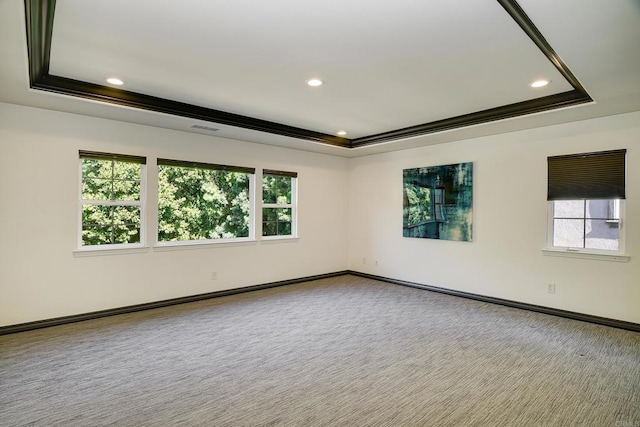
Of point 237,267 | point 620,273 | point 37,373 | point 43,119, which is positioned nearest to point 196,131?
point 43,119

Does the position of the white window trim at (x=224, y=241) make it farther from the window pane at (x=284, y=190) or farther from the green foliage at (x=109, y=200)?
the window pane at (x=284, y=190)

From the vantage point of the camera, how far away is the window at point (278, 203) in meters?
5.91

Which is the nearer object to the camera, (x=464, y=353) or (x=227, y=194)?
(x=464, y=353)

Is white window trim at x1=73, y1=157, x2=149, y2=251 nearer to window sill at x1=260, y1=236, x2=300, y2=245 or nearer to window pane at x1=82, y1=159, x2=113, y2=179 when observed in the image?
window pane at x1=82, y1=159, x2=113, y2=179

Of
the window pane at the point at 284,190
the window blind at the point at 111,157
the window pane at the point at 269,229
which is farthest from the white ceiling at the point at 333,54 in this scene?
the window pane at the point at 269,229

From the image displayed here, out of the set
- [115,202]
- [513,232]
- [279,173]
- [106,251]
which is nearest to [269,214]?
[279,173]

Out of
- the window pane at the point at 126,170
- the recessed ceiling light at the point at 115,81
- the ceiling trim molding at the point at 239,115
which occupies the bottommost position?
the window pane at the point at 126,170

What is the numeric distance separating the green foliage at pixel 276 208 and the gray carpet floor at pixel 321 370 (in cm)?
183

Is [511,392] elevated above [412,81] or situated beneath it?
situated beneath

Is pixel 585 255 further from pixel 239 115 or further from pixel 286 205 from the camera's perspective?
pixel 239 115

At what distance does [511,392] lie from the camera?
2545 mm

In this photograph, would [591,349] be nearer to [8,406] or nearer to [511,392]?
[511,392]

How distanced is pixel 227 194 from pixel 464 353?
3.98 m

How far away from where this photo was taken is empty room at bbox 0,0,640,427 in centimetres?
233
